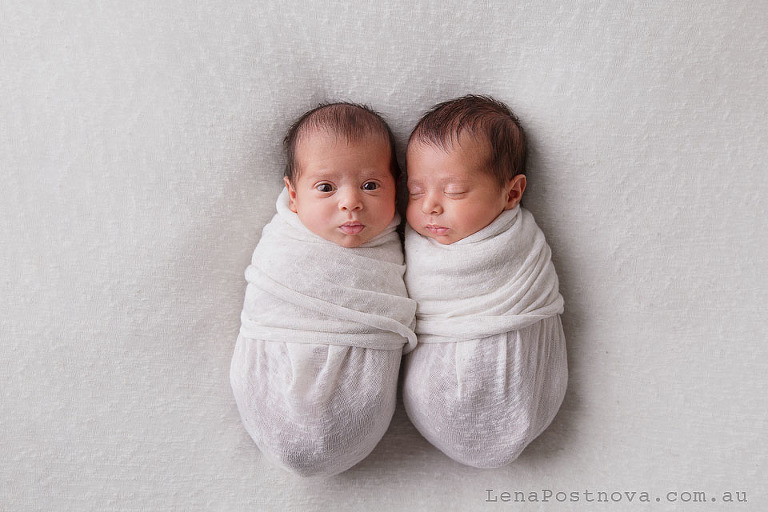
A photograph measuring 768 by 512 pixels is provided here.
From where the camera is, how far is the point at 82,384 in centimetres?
115

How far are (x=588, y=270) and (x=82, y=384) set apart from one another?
977 mm

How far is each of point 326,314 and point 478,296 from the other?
0.89 ft

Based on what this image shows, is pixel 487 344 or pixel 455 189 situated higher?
pixel 455 189

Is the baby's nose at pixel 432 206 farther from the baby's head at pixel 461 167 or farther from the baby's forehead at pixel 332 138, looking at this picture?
the baby's forehead at pixel 332 138

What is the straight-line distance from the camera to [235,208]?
1.17 meters

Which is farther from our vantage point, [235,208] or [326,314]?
[235,208]

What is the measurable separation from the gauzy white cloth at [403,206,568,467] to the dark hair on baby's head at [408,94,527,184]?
0.32 ft

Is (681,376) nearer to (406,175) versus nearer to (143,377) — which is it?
(406,175)

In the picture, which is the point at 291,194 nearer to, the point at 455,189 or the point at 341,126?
the point at 341,126

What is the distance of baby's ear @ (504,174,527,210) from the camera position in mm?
1123

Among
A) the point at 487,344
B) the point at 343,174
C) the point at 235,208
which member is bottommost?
the point at 487,344

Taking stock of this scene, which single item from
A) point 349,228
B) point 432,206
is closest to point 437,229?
point 432,206

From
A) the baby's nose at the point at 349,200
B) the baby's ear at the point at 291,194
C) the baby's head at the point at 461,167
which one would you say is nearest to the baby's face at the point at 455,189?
the baby's head at the point at 461,167

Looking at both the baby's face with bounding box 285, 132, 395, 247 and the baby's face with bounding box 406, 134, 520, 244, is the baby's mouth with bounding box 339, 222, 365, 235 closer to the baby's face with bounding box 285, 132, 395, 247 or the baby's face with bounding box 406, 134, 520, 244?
the baby's face with bounding box 285, 132, 395, 247
